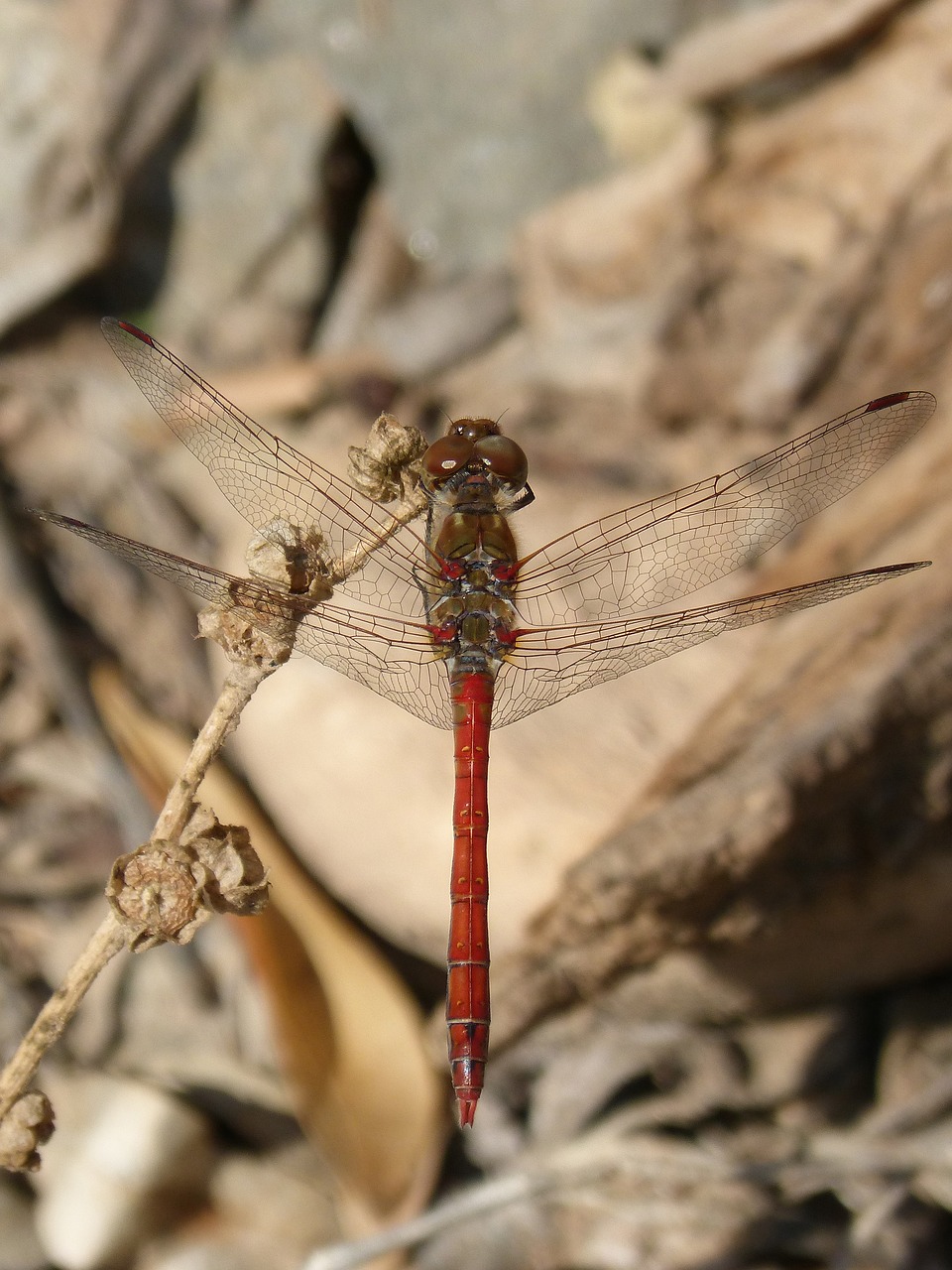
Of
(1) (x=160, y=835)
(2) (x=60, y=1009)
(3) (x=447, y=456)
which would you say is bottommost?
(2) (x=60, y=1009)

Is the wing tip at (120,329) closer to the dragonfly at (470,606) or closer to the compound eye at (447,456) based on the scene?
the dragonfly at (470,606)

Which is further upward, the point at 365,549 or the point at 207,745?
the point at 365,549

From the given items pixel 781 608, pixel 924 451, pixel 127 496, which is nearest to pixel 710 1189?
pixel 781 608

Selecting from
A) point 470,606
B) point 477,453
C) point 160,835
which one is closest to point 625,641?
point 470,606

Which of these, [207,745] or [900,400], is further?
[900,400]

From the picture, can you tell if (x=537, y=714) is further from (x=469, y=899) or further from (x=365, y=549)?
(x=365, y=549)

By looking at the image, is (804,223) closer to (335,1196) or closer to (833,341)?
(833,341)

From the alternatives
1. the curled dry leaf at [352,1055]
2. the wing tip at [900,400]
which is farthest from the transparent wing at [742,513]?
the curled dry leaf at [352,1055]
